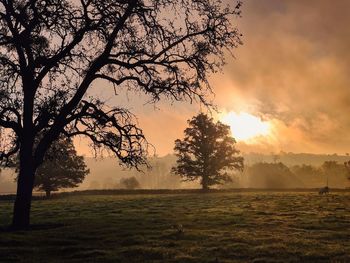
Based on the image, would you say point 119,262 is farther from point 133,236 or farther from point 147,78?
point 147,78

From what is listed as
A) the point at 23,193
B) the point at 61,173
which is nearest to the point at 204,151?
the point at 61,173

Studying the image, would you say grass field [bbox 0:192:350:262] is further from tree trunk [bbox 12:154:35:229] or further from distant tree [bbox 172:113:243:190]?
distant tree [bbox 172:113:243:190]

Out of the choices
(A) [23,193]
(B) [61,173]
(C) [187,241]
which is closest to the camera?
(C) [187,241]

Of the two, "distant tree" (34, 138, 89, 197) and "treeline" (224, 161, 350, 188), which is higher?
"treeline" (224, 161, 350, 188)

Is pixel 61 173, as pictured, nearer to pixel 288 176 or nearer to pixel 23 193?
pixel 23 193

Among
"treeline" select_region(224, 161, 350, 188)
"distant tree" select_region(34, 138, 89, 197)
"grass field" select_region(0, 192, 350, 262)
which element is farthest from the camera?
"treeline" select_region(224, 161, 350, 188)

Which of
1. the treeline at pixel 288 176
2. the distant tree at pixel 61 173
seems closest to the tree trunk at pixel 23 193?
the distant tree at pixel 61 173

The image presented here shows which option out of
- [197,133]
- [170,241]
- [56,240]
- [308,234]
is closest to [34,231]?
[56,240]

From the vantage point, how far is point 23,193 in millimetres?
21547

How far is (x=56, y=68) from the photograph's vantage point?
22922 mm

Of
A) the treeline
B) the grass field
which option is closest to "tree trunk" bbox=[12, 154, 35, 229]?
the grass field

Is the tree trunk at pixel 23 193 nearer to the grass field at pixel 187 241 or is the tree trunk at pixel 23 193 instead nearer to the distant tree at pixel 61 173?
the grass field at pixel 187 241

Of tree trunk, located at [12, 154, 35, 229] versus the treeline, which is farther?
the treeline

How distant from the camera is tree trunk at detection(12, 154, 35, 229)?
21594mm
